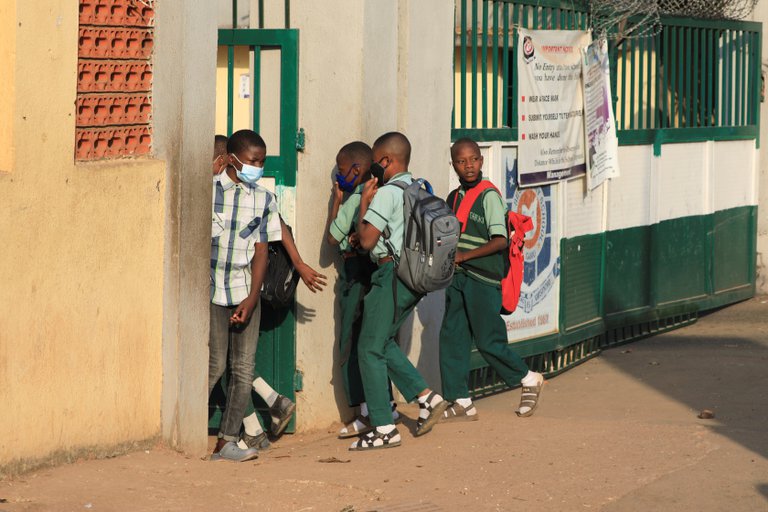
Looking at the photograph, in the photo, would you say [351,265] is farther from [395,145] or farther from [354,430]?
[354,430]

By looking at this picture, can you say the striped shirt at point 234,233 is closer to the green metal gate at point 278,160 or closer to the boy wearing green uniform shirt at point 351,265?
the boy wearing green uniform shirt at point 351,265

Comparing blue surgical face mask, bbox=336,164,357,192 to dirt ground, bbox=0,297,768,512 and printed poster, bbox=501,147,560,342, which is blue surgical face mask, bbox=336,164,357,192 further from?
printed poster, bbox=501,147,560,342

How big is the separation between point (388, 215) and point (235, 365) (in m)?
1.10

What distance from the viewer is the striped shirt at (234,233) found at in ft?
23.1

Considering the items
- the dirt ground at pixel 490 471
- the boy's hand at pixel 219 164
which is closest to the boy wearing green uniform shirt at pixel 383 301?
the dirt ground at pixel 490 471

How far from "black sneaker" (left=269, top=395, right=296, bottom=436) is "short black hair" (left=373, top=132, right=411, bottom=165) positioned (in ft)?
4.72

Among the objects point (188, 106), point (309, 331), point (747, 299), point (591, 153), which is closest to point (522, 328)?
point (591, 153)

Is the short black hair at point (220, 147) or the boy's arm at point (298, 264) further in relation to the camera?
the short black hair at point (220, 147)

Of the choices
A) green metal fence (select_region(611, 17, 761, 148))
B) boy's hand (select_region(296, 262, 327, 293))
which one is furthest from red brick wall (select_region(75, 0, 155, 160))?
green metal fence (select_region(611, 17, 761, 148))

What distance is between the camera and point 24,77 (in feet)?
19.3

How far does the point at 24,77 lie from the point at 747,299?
9318mm

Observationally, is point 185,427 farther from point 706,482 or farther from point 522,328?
point 522,328

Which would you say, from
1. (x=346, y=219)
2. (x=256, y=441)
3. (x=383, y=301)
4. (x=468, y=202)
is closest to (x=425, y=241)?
(x=383, y=301)

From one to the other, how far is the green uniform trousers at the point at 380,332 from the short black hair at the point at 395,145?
1.93 ft
